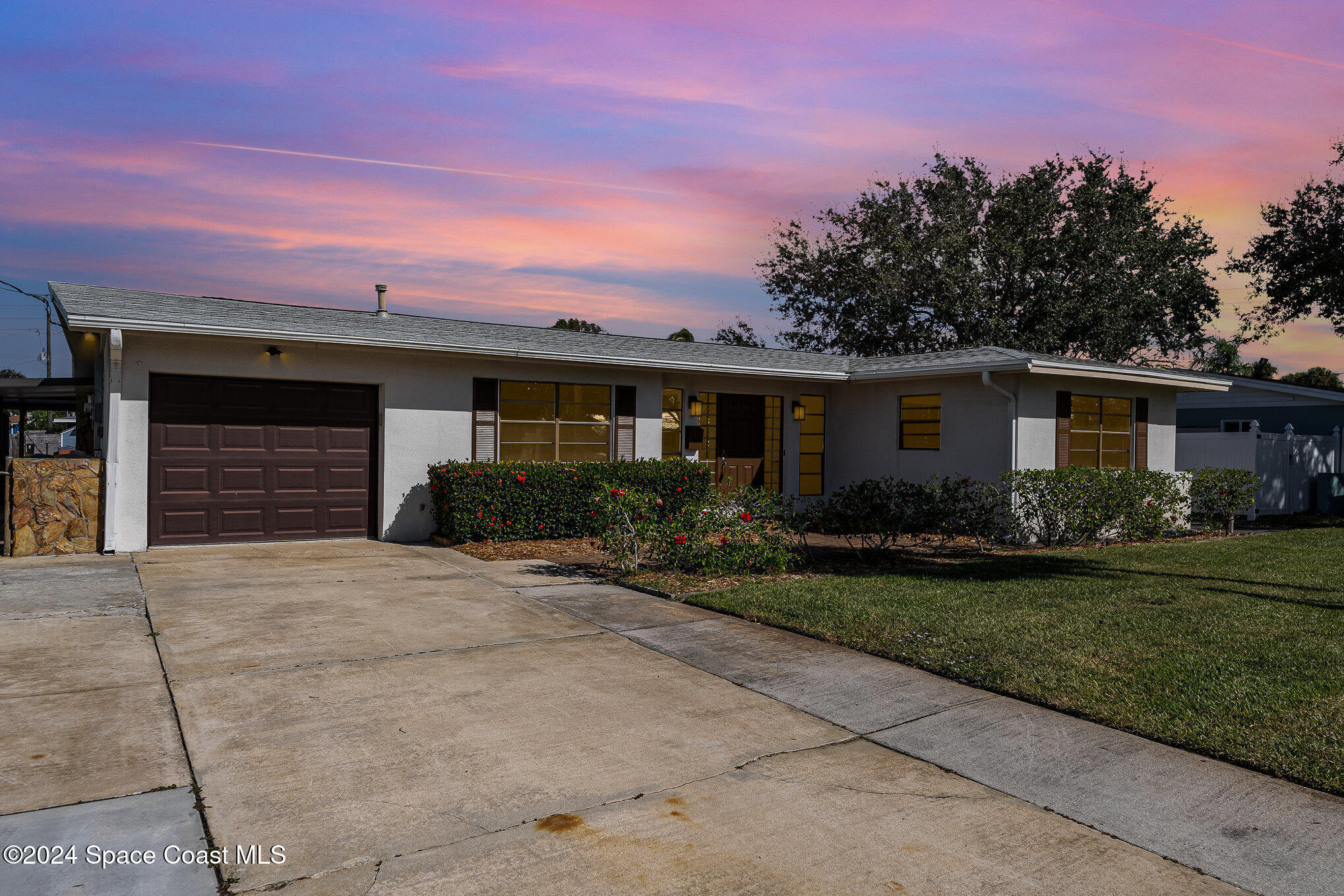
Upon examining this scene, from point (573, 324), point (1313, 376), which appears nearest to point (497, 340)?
point (573, 324)

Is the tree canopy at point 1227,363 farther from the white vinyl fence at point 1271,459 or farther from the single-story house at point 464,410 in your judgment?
the single-story house at point 464,410

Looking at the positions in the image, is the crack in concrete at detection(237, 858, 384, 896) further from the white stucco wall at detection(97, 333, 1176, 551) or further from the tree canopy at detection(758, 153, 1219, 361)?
the tree canopy at detection(758, 153, 1219, 361)

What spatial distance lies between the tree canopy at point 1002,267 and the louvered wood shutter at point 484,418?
17677 mm

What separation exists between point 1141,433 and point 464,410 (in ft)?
37.6

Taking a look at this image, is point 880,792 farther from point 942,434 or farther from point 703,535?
point 942,434

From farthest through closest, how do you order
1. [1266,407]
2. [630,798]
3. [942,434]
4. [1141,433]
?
[1266,407]
[1141,433]
[942,434]
[630,798]

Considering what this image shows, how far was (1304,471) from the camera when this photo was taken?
1736cm

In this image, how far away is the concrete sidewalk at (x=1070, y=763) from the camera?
308 cm

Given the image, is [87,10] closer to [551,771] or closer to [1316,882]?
[551,771]

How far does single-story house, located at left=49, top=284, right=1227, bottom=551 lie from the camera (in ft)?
33.1

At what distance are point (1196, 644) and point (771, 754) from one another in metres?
3.85

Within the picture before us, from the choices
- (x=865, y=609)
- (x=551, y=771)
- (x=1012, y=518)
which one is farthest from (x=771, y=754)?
(x=1012, y=518)

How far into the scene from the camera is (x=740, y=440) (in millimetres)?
15406

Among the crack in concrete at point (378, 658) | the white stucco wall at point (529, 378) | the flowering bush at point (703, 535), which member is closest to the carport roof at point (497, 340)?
the white stucco wall at point (529, 378)
